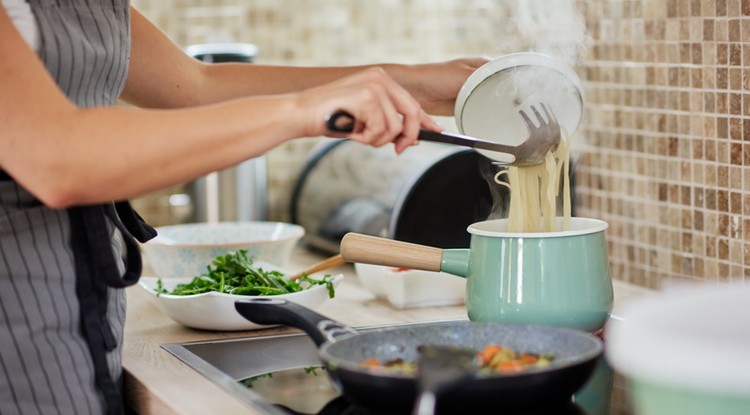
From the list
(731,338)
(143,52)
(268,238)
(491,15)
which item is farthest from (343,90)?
(491,15)

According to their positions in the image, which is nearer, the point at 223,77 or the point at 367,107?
the point at 367,107

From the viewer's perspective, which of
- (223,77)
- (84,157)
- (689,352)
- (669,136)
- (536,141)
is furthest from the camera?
(669,136)

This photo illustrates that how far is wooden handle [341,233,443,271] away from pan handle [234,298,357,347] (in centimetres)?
13

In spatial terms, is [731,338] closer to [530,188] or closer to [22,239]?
[530,188]

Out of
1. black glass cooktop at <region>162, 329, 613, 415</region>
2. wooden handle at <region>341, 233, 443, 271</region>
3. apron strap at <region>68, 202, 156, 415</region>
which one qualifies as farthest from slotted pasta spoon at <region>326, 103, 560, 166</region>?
apron strap at <region>68, 202, 156, 415</region>

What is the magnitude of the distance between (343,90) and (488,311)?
1.27ft

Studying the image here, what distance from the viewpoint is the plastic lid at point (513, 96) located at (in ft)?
4.99

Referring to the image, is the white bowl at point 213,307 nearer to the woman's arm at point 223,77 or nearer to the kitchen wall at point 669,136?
the woman's arm at point 223,77

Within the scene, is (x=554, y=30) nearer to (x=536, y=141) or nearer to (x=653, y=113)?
(x=653, y=113)

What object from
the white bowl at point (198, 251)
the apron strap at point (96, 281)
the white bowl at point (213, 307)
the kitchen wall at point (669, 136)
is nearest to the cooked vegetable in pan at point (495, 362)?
the apron strap at point (96, 281)

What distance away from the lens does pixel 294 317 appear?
4.53 feet

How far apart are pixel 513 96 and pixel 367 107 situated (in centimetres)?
45

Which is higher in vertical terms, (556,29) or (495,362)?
(556,29)

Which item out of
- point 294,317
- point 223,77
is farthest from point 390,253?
point 223,77
